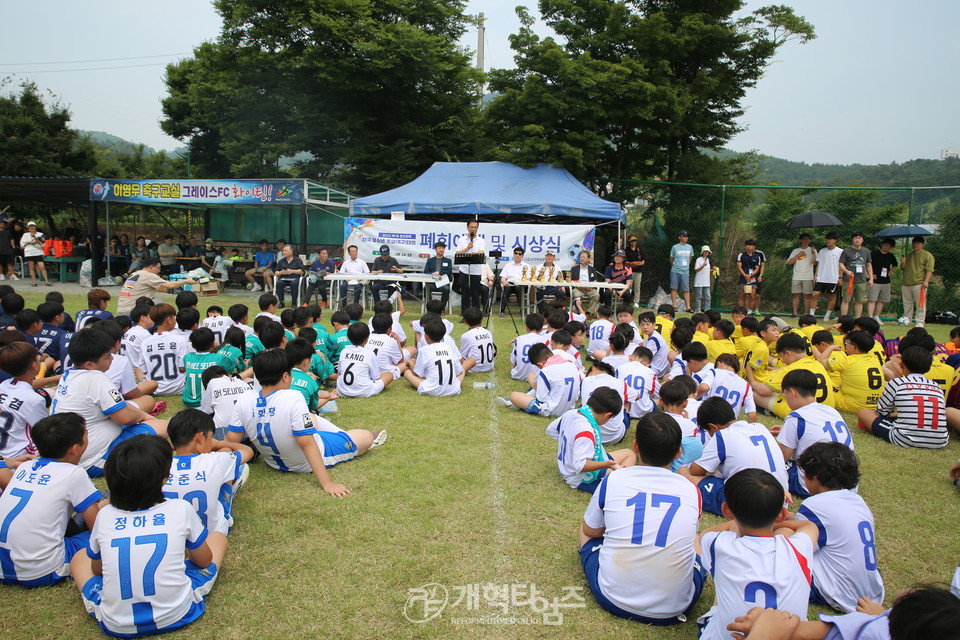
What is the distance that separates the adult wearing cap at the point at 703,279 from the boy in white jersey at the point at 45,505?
40.5 ft

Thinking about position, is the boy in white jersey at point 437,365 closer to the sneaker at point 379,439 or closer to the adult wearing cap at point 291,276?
the sneaker at point 379,439

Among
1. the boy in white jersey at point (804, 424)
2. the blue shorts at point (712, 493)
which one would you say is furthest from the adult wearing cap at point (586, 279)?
the blue shorts at point (712, 493)

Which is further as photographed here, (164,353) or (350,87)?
(350,87)

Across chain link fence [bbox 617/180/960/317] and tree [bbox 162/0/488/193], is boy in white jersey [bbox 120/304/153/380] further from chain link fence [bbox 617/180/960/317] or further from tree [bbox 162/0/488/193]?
tree [bbox 162/0/488/193]

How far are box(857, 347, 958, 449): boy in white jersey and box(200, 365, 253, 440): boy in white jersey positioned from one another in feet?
17.9

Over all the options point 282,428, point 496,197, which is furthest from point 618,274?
point 282,428

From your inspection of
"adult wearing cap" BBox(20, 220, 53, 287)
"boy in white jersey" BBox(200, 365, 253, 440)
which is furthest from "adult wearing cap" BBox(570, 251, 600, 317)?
"adult wearing cap" BBox(20, 220, 53, 287)

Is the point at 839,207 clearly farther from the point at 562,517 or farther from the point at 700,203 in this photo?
the point at 562,517

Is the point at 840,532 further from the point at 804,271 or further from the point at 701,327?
the point at 804,271

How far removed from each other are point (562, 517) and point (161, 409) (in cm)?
376

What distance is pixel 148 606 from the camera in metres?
2.50

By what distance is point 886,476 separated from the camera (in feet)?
15.1

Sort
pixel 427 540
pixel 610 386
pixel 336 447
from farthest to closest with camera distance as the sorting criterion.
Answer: pixel 610 386 → pixel 336 447 → pixel 427 540

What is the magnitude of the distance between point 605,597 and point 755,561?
2.58ft
